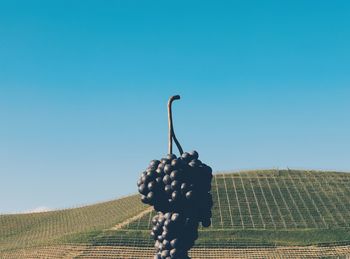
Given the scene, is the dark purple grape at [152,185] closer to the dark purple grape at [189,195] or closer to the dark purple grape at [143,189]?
the dark purple grape at [143,189]

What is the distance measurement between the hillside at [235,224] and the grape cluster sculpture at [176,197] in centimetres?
7117

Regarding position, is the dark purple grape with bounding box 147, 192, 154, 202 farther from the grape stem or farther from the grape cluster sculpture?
the grape stem

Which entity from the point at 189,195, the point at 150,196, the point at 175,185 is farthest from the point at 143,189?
the point at 189,195

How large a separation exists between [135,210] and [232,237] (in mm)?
30350

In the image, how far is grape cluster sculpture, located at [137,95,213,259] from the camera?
2420cm

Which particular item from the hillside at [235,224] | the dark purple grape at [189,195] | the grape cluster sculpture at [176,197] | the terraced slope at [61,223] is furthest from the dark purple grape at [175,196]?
the terraced slope at [61,223]

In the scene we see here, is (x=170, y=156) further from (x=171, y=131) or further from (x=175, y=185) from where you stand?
(x=175, y=185)

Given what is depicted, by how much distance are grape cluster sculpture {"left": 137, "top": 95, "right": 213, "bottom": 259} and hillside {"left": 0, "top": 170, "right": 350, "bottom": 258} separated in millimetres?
71173

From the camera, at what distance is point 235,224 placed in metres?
110

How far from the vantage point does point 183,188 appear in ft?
79.0

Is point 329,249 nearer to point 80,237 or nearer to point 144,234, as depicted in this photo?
point 144,234

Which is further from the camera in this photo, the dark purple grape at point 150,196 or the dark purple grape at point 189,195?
the dark purple grape at point 150,196

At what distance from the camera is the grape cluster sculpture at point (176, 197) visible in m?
24.2

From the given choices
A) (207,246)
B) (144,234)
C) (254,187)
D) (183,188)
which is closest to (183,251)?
(183,188)
